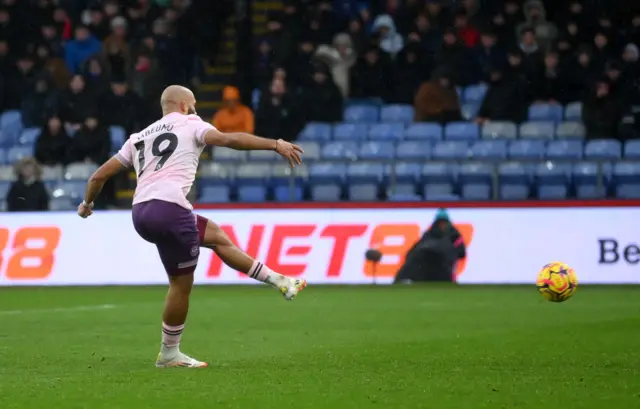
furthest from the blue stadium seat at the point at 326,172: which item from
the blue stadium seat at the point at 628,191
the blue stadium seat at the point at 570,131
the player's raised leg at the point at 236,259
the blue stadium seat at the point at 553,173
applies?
the player's raised leg at the point at 236,259

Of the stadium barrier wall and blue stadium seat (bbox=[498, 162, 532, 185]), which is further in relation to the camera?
blue stadium seat (bbox=[498, 162, 532, 185])

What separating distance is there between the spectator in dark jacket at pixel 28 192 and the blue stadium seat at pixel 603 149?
8.86 metres

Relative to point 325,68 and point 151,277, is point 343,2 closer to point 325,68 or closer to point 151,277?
point 325,68

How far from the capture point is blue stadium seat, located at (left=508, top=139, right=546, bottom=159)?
74.5 feet

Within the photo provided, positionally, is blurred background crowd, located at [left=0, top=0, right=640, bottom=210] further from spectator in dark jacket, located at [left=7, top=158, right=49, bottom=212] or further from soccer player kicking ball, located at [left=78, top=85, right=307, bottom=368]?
soccer player kicking ball, located at [left=78, top=85, right=307, bottom=368]

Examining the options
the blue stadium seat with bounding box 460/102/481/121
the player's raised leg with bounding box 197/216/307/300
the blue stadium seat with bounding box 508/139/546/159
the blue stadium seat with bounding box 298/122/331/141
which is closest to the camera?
the player's raised leg with bounding box 197/216/307/300

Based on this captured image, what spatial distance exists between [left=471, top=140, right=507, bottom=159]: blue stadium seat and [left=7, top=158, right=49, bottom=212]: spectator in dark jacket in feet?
23.2

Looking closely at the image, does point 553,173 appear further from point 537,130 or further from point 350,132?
point 350,132

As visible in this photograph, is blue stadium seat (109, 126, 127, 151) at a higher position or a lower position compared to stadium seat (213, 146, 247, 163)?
higher

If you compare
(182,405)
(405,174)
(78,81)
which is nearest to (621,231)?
(405,174)

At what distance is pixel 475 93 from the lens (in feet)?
81.1

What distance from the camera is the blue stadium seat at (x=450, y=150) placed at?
75.4 ft

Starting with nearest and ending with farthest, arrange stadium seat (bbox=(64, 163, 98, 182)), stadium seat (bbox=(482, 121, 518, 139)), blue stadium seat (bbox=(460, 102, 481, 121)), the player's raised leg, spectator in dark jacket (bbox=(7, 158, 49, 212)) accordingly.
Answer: the player's raised leg < spectator in dark jacket (bbox=(7, 158, 49, 212)) < stadium seat (bbox=(64, 163, 98, 182)) < stadium seat (bbox=(482, 121, 518, 139)) < blue stadium seat (bbox=(460, 102, 481, 121))

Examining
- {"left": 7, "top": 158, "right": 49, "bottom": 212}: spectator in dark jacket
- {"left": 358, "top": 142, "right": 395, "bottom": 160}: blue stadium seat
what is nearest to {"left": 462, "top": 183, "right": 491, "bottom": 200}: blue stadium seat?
{"left": 358, "top": 142, "right": 395, "bottom": 160}: blue stadium seat
